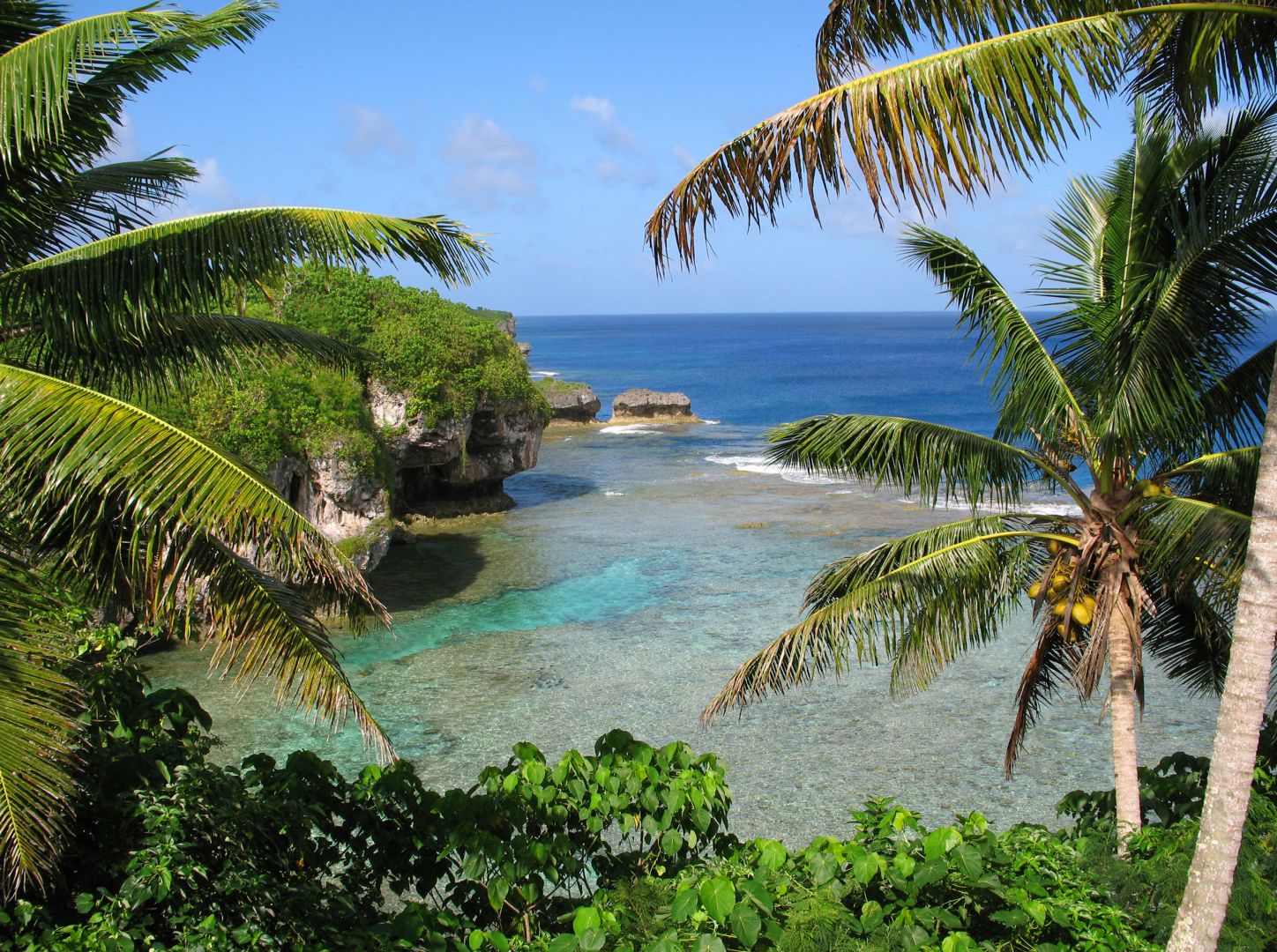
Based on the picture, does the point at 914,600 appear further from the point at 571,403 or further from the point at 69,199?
the point at 571,403

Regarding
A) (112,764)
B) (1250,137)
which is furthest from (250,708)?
(1250,137)

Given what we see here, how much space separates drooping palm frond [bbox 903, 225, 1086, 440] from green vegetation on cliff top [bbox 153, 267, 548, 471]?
14.9m

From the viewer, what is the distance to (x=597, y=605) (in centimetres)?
2462

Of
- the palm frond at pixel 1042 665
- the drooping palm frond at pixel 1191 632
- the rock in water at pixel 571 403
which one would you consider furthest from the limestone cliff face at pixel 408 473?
the rock in water at pixel 571 403

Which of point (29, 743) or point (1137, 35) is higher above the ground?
point (1137, 35)

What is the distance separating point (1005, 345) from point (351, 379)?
48.5 feet

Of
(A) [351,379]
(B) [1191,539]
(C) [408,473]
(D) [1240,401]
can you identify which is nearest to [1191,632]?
(D) [1240,401]

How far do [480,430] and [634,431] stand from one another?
93.3 ft

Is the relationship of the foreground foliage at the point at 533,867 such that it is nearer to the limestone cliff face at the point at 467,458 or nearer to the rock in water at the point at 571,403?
the limestone cliff face at the point at 467,458

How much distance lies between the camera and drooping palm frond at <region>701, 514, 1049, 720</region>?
930cm

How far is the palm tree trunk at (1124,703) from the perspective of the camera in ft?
28.7

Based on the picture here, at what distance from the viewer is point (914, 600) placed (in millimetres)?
9391

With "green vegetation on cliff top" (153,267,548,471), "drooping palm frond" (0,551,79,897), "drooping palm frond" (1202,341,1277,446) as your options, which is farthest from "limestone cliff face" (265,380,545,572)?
"drooping palm frond" (1202,341,1277,446)

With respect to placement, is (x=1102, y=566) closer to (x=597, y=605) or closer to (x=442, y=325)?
(x=597, y=605)
